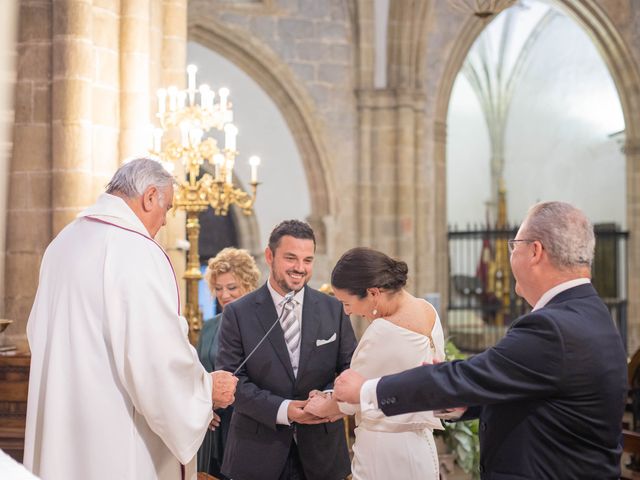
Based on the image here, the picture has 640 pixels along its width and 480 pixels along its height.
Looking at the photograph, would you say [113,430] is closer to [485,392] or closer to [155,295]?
[155,295]

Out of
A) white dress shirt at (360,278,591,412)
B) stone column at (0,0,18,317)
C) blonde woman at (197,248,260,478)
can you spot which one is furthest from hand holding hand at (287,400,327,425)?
stone column at (0,0,18,317)

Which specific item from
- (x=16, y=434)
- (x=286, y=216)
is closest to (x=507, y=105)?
(x=286, y=216)

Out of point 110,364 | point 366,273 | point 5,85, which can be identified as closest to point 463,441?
point 366,273

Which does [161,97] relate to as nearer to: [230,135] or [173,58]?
[173,58]

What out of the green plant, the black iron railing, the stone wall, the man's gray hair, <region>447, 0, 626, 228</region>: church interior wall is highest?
<region>447, 0, 626, 228</region>: church interior wall

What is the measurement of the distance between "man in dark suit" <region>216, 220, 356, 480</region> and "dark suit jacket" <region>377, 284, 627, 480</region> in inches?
41.0

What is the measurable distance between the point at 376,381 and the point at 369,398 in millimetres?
51

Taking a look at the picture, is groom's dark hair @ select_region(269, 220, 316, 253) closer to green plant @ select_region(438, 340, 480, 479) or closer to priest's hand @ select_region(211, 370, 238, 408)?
priest's hand @ select_region(211, 370, 238, 408)

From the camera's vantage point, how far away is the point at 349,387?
285cm

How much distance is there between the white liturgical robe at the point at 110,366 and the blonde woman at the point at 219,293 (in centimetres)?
146

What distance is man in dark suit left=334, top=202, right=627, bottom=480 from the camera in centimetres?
258

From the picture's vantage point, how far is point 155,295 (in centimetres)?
315

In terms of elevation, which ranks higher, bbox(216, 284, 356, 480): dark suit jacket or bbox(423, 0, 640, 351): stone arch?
bbox(423, 0, 640, 351): stone arch

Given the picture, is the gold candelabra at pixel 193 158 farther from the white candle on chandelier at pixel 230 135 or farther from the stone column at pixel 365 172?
the stone column at pixel 365 172
